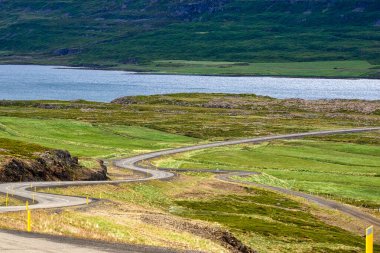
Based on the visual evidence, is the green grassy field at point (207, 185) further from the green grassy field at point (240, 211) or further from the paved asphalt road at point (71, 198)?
the paved asphalt road at point (71, 198)

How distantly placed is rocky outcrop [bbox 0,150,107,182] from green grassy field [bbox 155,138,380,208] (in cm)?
2931

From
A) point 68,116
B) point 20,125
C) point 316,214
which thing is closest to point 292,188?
point 316,214

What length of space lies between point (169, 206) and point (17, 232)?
4012 centimetres

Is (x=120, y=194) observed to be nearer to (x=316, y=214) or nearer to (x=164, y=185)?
(x=164, y=185)

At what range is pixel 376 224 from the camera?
84.3m

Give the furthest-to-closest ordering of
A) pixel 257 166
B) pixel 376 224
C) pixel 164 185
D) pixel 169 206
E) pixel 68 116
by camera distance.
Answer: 1. pixel 68 116
2. pixel 257 166
3. pixel 164 185
4. pixel 376 224
5. pixel 169 206

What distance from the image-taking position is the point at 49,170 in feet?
283

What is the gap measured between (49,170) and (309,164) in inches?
2394

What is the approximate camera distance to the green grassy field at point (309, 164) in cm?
10781

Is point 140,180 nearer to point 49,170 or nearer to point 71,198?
point 49,170

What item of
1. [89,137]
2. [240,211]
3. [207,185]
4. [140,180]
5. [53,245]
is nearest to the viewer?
[53,245]

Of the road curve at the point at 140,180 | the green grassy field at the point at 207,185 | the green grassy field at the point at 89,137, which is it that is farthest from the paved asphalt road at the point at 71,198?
the green grassy field at the point at 89,137

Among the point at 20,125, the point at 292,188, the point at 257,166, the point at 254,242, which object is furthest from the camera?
the point at 20,125

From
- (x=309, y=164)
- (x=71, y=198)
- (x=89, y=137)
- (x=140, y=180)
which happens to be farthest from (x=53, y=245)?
Answer: (x=89, y=137)
